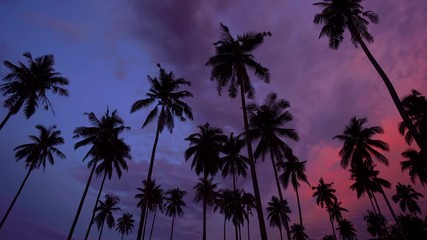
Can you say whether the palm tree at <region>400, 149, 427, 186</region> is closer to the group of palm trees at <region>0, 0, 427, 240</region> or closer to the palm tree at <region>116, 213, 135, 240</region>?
the group of palm trees at <region>0, 0, 427, 240</region>

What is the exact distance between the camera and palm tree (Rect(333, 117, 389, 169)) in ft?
127

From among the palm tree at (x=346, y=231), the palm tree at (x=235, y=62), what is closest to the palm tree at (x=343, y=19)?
the palm tree at (x=235, y=62)

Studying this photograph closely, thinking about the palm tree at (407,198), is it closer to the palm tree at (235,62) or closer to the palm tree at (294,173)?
the palm tree at (294,173)

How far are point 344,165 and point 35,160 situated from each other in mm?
50349

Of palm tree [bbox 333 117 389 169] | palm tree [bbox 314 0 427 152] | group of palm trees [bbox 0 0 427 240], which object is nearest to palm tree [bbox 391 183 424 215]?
group of palm trees [bbox 0 0 427 240]

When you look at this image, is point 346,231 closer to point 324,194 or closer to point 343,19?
point 324,194

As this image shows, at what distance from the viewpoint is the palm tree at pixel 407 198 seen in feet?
220

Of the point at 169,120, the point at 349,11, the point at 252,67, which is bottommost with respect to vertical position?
the point at 169,120

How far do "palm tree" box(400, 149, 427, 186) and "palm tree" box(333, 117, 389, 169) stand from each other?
1323 centimetres

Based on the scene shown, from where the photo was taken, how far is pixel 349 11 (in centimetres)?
2161

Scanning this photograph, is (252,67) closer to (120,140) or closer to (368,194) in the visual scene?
(120,140)

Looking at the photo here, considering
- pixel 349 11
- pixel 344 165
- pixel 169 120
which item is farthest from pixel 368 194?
pixel 169 120

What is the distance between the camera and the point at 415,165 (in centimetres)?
4591

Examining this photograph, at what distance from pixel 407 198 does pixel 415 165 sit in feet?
100.0
